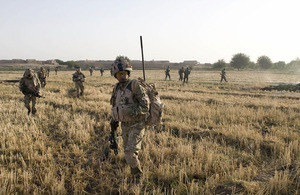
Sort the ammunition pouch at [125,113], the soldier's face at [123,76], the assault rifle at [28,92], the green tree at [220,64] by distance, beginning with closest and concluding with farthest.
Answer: the ammunition pouch at [125,113] < the soldier's face at [123,76] < the assault rifle at [28,92] < the green tree at [220,64]

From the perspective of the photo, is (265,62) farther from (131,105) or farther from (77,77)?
(131,105)

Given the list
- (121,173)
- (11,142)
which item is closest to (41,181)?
(121,173)

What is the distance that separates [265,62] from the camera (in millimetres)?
95438

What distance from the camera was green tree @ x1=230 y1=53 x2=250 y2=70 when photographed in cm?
8612

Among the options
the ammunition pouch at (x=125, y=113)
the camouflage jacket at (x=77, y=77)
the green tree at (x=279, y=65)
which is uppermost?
the green tree at (x=279, y=65)

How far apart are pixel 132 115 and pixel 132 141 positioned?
16.9 inches

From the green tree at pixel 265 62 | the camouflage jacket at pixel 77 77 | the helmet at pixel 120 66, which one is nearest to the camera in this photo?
the helmet at pixel 120 66

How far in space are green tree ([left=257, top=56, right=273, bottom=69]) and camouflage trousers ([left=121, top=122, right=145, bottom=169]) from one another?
11022 centimetres

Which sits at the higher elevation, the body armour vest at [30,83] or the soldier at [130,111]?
the body armour vest at [30,83]

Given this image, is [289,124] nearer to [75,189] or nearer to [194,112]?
[194,112]

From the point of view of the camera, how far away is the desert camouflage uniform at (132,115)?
2871 mm

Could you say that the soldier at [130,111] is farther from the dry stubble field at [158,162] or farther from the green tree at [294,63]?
the green tree at [294,63]

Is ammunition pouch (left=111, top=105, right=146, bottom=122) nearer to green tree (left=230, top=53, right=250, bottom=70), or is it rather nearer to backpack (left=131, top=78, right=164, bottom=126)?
backpack (left=131, top=78, right=164, bottom=126)

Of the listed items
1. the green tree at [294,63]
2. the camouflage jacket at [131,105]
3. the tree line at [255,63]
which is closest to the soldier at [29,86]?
the camouflage jacket at [131,105]
